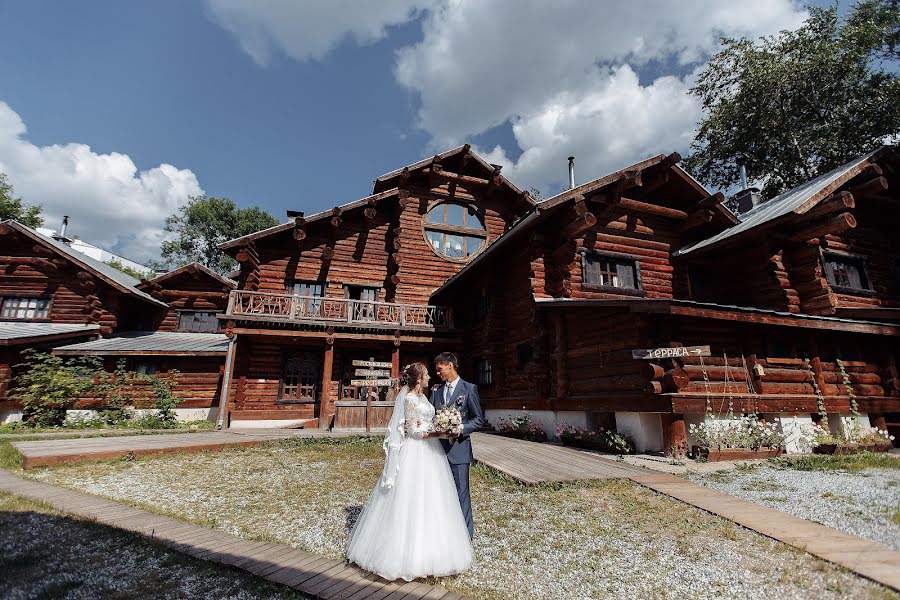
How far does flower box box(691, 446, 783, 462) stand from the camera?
8.66 meters

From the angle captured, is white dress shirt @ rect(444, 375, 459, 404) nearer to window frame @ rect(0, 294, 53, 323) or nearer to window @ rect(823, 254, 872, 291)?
window @ rect(823, 254, 872, 291)

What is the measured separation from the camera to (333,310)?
17.8 meters

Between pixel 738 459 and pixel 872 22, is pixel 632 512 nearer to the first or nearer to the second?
pixel 738 459

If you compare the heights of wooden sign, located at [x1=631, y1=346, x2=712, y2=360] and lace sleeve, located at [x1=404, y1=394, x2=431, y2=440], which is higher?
wooden sign, located at [x1=631, y1=346, x2=712, y2=360]

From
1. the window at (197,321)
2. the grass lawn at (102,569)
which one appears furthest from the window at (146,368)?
the grass lawn at (102,569)

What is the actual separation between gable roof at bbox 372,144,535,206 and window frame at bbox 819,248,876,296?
11181mm

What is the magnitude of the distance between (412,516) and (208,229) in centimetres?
4571

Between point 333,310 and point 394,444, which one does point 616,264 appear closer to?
point 333,310

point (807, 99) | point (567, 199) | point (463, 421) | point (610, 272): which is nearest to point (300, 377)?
point (567, 199)

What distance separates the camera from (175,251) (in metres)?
40.9

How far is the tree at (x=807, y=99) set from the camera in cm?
2362

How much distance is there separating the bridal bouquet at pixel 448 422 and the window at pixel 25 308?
2401 cm

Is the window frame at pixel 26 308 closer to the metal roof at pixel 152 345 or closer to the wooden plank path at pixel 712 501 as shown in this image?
the metal roof at pixel 152 345

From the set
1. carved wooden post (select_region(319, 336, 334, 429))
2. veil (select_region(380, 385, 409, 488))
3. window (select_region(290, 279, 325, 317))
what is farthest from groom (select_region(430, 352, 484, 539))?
window (select_region(290, 279, 325, 317))
